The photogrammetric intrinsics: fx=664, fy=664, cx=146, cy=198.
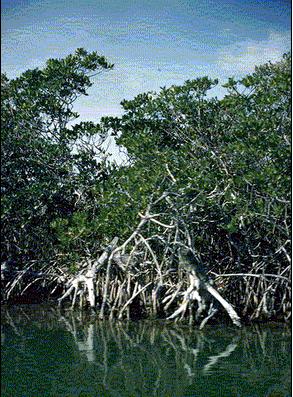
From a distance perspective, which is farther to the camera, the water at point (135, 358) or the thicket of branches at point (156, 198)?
the thicket of branches at point (156, 198)

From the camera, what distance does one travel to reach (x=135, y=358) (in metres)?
4.81

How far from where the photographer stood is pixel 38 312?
6.02 meters

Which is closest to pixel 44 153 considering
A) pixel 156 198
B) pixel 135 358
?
pixel 156 198

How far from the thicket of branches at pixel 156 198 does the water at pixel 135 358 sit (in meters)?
0.29

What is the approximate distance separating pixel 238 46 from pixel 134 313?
2.63 metres

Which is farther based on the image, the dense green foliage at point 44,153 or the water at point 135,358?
the dense green foliage at point 44,153

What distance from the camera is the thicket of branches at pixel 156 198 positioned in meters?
5.65

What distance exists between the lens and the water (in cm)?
411

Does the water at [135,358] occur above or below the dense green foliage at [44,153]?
below

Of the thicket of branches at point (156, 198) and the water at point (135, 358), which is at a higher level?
the thicket of branches at point (156, 198)

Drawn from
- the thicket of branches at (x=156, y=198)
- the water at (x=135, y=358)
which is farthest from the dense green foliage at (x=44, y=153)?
the water at (x=135, y=358)

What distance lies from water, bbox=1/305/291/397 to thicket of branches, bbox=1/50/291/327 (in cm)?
29

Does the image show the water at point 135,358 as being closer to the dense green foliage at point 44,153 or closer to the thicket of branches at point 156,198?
the thicket of branches at point 156,198

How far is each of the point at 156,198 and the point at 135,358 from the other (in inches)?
63.2
